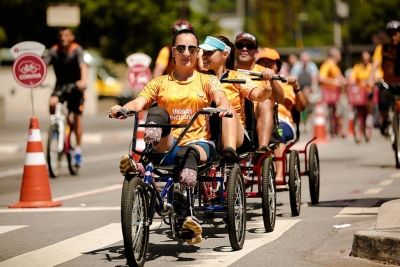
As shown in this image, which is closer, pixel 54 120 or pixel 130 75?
pixel 54 120

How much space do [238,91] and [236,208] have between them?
1859 millimetres

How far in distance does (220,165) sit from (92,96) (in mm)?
32935

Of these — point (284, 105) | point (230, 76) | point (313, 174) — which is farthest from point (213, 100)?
point (284, 105)

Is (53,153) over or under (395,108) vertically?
under

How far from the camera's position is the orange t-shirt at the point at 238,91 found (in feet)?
31.2

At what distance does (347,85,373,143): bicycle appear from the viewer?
2239cm

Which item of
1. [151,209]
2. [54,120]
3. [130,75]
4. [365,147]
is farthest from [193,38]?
[365,147]

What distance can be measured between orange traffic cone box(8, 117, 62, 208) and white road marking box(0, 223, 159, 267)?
6.55 ft

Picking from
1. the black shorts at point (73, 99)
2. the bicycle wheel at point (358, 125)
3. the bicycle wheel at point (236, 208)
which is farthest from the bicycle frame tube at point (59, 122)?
the bicycle wheel at point (358, 125)

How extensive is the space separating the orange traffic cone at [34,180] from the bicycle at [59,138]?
2.78 meters

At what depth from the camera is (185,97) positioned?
27.8 feet

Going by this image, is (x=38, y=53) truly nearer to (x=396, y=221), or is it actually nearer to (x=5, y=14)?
(x=396, y=221)

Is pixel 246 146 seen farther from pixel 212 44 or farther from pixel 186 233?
pixel 186 233

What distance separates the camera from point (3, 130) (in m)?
28.2
